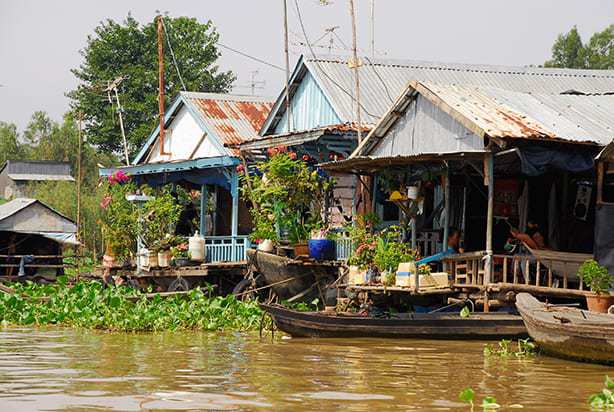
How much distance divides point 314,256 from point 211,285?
357 cm

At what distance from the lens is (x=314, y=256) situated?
20.7 meters


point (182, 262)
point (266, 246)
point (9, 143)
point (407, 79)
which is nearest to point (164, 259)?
point (182, 262)

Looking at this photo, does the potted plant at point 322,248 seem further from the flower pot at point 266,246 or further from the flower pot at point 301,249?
the flower pot at point 266,246

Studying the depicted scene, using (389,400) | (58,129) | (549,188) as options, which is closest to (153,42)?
(58,129)

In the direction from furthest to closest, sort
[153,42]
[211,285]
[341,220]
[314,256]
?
[153,42]
[211,285]
[341,220]
[314,256]

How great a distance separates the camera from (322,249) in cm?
2064

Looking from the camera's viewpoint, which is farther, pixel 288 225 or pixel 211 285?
pixel 211 285

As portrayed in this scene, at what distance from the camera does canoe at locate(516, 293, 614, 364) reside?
41.5 feet

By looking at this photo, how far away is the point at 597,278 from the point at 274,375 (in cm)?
487

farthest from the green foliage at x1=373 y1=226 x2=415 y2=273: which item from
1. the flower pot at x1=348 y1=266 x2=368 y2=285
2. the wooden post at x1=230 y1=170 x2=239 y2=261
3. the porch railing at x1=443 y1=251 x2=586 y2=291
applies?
the wooden post at x1=230 y1=170 x2=239 y2=261

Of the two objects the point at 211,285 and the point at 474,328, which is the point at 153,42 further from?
the point at 474,328

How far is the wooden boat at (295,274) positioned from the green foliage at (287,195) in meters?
0.85

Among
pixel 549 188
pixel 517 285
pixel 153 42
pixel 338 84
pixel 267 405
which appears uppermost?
pixel 153 42

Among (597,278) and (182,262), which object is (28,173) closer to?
(182,262)
